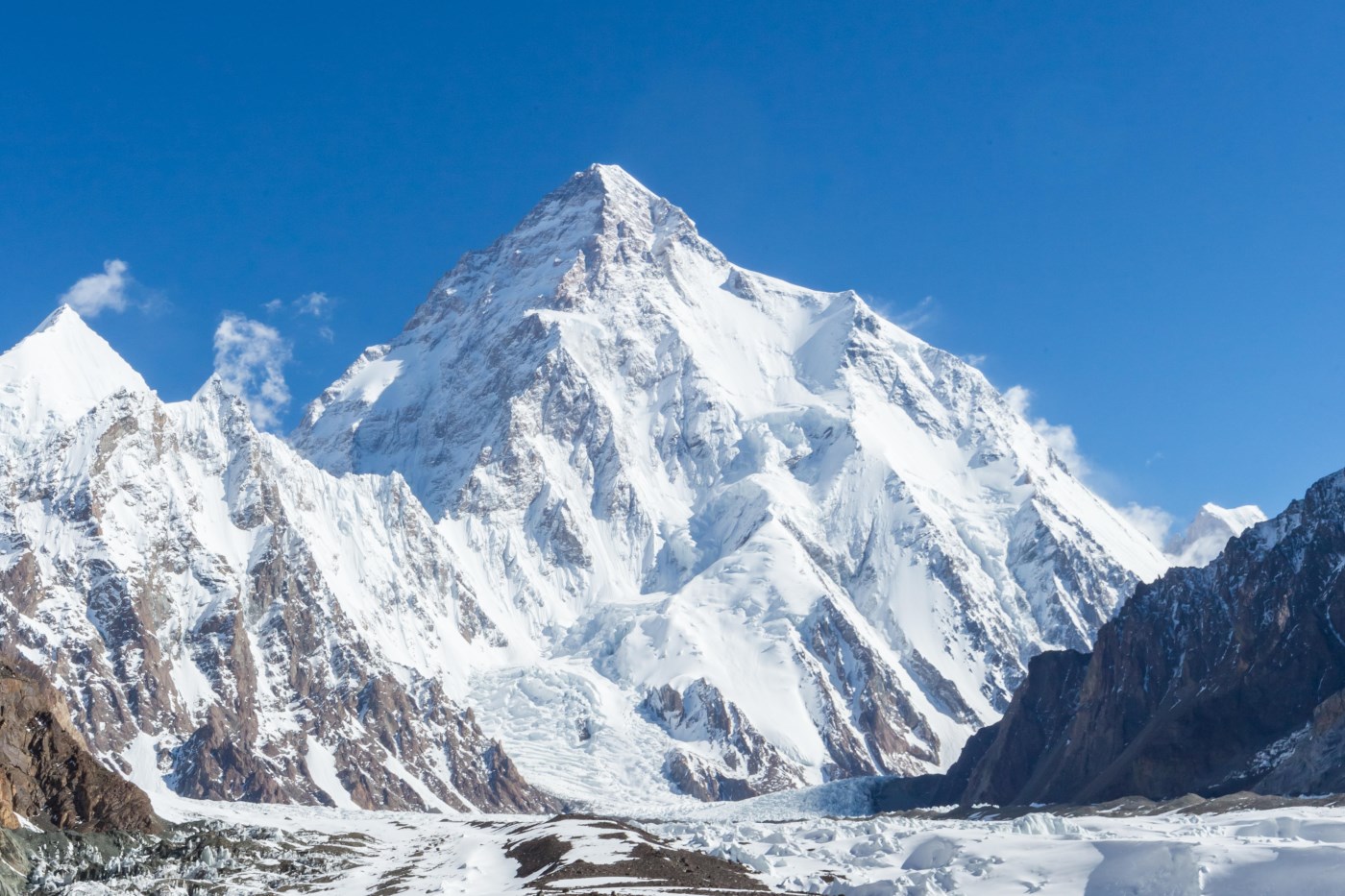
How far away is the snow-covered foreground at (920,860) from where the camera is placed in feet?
291

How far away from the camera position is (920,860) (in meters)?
111

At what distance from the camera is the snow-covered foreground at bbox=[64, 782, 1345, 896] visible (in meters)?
88.8

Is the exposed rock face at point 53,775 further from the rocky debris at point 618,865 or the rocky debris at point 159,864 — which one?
the rocky debris at point 618,865

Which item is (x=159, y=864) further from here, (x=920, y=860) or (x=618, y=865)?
Result: (x=920, y=860)

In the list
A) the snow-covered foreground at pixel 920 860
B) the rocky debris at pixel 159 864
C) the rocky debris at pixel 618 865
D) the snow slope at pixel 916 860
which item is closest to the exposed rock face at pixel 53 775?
the rocky debris at pixel 159 864

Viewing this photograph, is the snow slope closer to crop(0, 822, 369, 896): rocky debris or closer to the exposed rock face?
crop(0, 822, 369, 896): rocky debris

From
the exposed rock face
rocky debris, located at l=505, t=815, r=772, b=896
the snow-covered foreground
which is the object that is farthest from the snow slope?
the exposed rock face

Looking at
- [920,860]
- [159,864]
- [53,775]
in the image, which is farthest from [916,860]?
[53,775]

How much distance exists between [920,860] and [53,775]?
79.6 metres

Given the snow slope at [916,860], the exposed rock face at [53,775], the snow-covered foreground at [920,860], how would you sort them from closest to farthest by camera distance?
the snow-covered foreground at [920,860]
the snow slope at [916,860]
the exposed rock face at [53,775]

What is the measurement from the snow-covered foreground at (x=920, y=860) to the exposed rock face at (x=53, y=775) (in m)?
18.2

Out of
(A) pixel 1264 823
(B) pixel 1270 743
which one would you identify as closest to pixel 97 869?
(A) pixel 1264 823

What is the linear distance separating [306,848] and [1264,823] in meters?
98.8

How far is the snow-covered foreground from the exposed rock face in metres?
18.2
